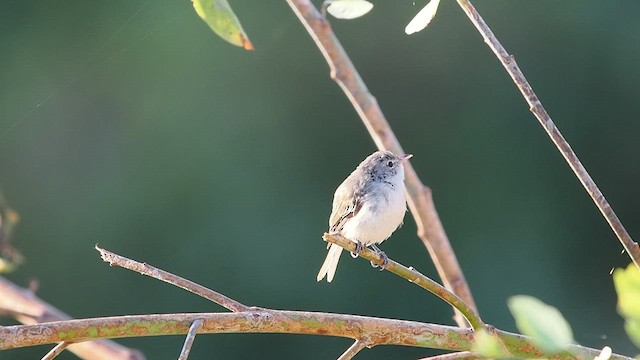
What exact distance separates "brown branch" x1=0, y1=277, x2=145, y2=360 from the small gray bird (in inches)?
26.2

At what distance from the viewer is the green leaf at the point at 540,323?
556mm

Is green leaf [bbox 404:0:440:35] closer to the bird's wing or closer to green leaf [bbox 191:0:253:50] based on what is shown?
green leaf [bbox 191:0:253:50]

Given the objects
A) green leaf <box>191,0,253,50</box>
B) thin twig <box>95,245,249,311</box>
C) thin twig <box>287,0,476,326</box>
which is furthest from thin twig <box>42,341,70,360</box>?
thin twig <box>287,0,476,326</box>

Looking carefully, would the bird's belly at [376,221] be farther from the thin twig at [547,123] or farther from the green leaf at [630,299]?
the green leaf at [630,299]

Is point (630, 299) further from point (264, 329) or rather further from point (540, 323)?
point (264, 329)

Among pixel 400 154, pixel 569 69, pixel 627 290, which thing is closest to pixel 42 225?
pixel 400 154

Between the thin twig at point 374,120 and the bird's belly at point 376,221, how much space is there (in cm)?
17

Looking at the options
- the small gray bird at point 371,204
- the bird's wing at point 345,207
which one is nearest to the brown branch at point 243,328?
the small gray bird at point 371,204

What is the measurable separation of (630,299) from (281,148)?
3457 millimetres

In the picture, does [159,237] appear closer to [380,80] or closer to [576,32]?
[380,80]

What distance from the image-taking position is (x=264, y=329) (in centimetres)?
125

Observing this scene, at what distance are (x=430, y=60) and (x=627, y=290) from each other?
3.57 metres

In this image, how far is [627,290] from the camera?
56 cm

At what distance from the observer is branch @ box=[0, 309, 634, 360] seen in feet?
3.71
